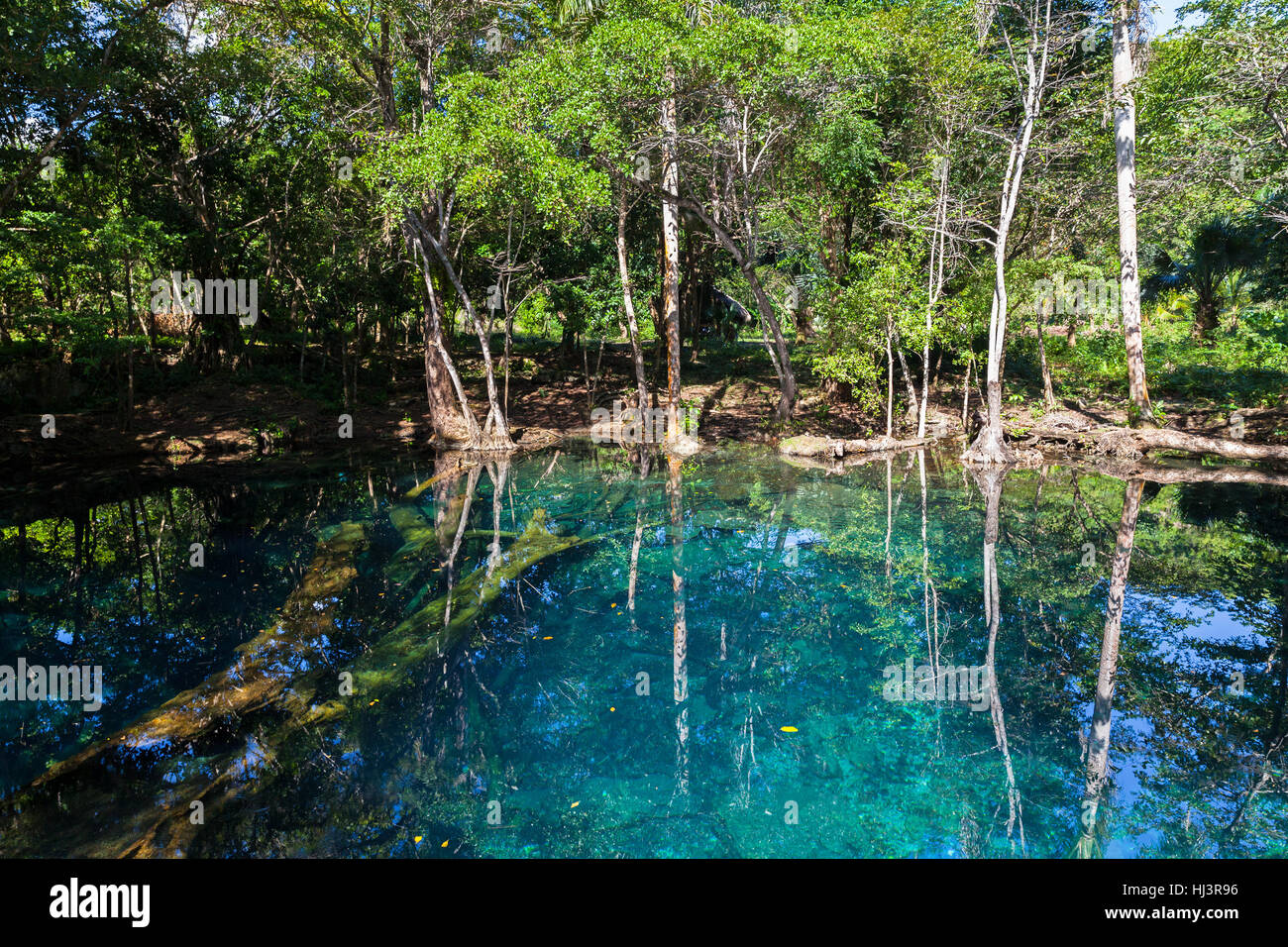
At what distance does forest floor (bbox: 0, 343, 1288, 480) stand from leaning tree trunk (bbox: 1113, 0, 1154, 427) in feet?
5.21

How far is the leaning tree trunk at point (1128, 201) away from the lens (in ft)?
53.6

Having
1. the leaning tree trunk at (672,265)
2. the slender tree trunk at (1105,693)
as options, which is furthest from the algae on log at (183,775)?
the leaning tree trunk at (672,265)

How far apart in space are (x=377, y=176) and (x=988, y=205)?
17.1 metres

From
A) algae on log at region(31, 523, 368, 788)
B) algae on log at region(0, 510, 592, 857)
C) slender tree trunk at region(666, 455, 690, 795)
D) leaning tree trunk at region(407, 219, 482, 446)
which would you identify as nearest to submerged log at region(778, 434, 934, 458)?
slender tree trunk at region(666, 455, 690, 795)

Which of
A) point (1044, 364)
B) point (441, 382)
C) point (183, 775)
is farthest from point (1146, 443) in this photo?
point (183, 775)

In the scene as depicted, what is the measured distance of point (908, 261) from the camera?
18.2 metres

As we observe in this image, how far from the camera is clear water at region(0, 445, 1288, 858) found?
413 cm

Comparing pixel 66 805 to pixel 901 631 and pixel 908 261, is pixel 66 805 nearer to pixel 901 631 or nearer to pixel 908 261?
pixel 901 631

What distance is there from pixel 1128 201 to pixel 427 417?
20886mm

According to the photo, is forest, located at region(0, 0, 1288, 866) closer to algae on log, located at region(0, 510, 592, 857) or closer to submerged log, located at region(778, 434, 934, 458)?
algae on log, located at region(0, 510, 592, 857)

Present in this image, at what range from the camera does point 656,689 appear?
593 cm

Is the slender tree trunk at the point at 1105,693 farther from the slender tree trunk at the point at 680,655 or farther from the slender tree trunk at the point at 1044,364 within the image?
the slender tree trunk at the point at 1044,364

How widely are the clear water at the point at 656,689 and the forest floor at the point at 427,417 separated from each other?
25.3 ft
